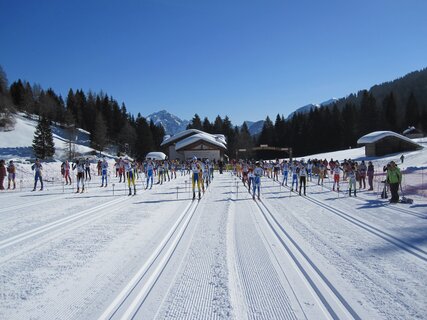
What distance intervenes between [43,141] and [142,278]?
66.5m

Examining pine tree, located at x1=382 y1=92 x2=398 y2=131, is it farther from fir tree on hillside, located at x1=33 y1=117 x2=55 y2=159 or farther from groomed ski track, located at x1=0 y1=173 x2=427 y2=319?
groomed ski track, located at x1=0 y1=173 x2=427 y2=319

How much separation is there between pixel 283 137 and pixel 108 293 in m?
89.9

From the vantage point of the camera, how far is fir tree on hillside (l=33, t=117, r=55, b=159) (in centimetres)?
6262

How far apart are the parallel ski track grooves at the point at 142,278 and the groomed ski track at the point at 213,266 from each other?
0.05 feet

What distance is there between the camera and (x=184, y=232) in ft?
27.3

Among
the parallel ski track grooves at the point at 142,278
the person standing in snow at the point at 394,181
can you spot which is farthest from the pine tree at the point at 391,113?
the parallel ski track grooves at the point at 142,278

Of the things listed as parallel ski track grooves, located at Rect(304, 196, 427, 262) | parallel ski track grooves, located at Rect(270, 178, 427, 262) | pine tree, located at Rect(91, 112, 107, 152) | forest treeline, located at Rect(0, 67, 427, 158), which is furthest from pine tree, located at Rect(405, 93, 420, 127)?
parallel ski track grooves, located at Rect(304, 196, 427, 262)

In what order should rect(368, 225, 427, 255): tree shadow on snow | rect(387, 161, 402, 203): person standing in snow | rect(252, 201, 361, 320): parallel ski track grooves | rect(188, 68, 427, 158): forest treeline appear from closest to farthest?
rect(252, 201, 361, 320): parallel ski track grooves → rect(368, 225, 427, 255): tree shadow on snow → rect(387, 161, 402, 203): person standing in snow → rect(188, 68, 427, 158): forest treeline

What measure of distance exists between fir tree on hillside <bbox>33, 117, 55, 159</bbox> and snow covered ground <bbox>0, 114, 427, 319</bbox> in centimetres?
5793

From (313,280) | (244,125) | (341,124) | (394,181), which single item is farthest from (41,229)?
(244,125)

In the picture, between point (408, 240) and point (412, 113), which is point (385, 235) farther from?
point (412, 113)

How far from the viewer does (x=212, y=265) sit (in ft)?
19.1

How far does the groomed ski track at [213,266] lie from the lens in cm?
422

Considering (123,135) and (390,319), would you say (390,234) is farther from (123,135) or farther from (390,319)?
(123,135)
